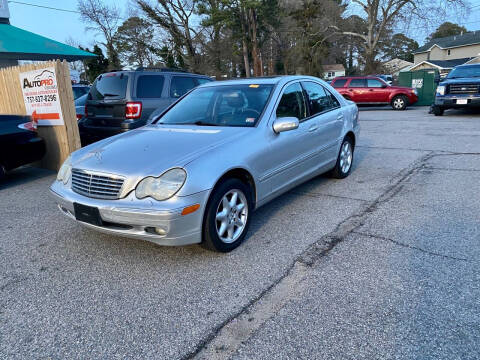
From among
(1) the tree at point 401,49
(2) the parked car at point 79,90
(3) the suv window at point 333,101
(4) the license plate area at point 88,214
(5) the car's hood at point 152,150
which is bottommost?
(4) the license plate area at point 88,214

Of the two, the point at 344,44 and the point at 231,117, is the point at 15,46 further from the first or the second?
the point at 344,44

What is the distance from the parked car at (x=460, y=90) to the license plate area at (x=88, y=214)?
1295 cm

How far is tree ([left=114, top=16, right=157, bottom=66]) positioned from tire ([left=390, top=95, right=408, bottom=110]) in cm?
3027

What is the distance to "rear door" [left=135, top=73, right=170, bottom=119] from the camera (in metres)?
6.73

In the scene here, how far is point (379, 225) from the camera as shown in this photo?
376 centimetres

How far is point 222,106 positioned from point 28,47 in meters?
Result: 12.4

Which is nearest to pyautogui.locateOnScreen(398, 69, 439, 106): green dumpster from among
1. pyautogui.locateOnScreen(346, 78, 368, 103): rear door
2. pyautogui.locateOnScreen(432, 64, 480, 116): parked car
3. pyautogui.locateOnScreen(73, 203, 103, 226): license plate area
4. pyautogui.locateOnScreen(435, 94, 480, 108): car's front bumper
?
pyautogui.locateOnScreen(346, 78, 368, 103): rear door

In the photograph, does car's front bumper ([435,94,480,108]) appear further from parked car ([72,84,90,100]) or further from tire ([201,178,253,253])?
parked car ([72,84,90,100])

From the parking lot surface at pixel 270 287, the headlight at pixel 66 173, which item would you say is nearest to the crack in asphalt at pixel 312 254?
the parking lot surface at pixel 270 287

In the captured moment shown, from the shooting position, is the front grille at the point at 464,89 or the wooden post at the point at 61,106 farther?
the front grille at the point at 464,89

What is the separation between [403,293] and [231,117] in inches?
95.4

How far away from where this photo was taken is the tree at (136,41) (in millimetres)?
39281

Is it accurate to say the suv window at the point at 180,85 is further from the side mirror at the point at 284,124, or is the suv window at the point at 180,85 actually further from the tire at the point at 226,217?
the tire at the point at 226,217

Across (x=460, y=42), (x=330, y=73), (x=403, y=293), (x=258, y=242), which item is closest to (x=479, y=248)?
(x=403, y=293)
